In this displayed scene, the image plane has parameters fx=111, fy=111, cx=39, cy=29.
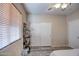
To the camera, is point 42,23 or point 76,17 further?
point 42,23

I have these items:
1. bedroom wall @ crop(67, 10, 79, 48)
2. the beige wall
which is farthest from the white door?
bedroom wall @ crop(67, 10, 79, 48)

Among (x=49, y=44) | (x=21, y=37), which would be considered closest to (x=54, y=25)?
(x=49, y=44)

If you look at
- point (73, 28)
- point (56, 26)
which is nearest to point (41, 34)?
point (56, 26)

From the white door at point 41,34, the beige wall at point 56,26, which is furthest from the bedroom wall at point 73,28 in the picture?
the white door at point 41,34

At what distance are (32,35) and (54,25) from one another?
40 centimetres

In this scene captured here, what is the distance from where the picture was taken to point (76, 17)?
5.46 feet

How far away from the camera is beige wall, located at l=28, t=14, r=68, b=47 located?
174 cm

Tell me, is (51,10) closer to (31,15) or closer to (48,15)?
(48,15)

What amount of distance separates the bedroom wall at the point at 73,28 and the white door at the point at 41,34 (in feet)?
1.08

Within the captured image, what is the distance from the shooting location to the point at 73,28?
1689mm

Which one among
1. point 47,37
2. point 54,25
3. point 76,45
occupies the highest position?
point 54,25

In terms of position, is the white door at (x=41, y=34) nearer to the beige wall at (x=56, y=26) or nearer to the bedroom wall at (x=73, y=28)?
the beige wall at (x=56, y=26)

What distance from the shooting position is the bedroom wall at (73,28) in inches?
63.5

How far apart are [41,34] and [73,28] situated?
532mm
